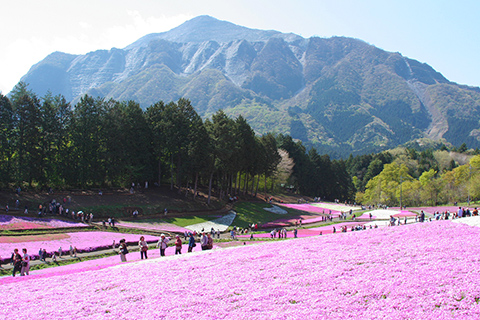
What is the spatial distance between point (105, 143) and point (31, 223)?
23.5 meters

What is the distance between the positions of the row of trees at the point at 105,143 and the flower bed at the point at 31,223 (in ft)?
39.6

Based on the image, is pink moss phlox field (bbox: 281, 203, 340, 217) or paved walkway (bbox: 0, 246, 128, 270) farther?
pink moss phlox field (bbox: 281, 203, 340, 217)

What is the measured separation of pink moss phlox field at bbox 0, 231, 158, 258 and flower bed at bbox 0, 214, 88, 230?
4.21m

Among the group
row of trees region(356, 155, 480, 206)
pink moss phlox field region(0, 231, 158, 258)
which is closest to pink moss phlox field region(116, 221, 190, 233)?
pink moss phlox field region(0, 231, 158, 258)

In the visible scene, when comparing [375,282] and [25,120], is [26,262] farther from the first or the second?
[25,120]

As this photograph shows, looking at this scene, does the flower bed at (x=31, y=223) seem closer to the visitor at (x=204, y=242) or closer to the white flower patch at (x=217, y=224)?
the white flower patch at (x=217, y=224)

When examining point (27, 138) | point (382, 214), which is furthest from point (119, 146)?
point (382, 214)

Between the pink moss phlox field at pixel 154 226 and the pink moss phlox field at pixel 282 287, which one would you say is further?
the pink moss phlox field at pixel 154 226

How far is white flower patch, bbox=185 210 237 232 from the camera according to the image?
5450 centimetres

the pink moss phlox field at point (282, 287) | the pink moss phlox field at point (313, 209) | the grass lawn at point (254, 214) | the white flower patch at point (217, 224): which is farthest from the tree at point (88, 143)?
the pink moss phlox field at point (313, 209)

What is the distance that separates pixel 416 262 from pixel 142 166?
175 feet

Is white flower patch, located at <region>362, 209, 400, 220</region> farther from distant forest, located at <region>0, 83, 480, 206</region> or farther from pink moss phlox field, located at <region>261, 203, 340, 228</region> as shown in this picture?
distant forest, located at <region>0, 83, 480, 206</region>

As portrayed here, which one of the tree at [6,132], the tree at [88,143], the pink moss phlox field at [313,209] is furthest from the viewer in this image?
the pink moss phlox field at [313,209]

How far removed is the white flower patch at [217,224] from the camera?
2146 inches
